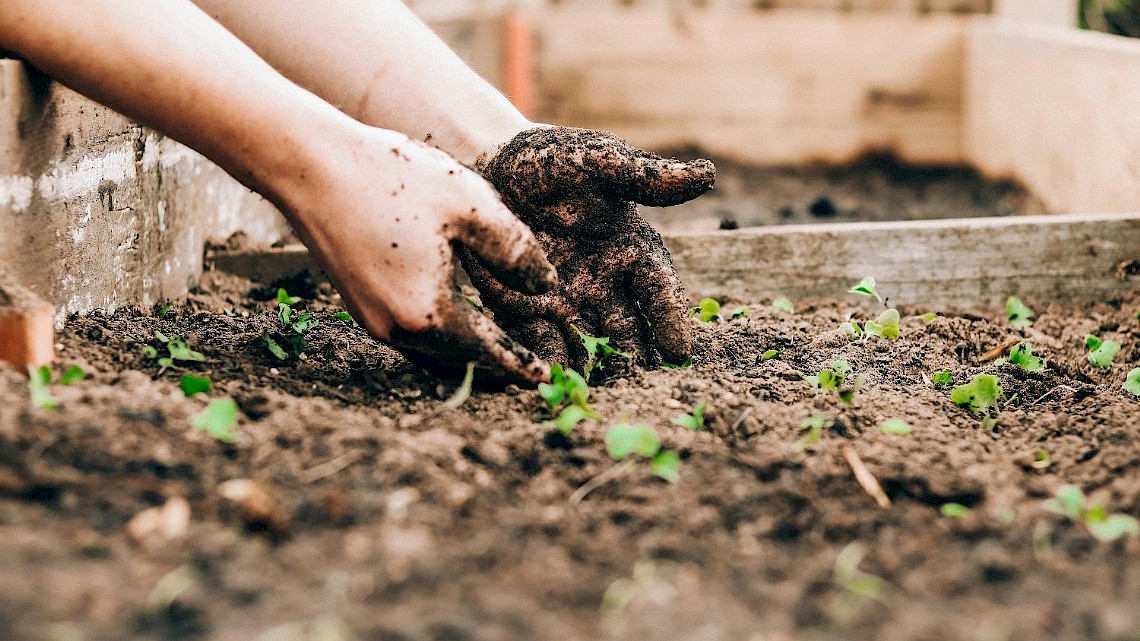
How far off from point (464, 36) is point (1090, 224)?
3.32m

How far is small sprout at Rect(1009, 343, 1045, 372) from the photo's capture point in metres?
1.75

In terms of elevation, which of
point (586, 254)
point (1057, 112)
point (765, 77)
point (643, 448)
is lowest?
point (643, 448)

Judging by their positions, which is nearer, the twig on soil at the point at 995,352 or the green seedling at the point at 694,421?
the green seedling at the point at 694,421

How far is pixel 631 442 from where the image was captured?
1.18 metres

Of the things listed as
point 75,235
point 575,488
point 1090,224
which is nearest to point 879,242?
point 1090,224

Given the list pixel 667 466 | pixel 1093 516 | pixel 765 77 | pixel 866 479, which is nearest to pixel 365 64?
pixel 667 466

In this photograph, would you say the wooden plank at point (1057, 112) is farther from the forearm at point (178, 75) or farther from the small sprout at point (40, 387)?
the small sprout at point (40, 387)

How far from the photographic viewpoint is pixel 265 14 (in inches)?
74.0

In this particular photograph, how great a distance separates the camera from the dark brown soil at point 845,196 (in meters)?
3.33

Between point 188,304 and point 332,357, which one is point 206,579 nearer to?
point 332,357

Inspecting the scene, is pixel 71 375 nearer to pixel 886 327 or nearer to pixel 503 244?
pixel 503 244

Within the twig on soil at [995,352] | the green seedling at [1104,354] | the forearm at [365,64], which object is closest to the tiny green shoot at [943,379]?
the twig on soil at [995,352]

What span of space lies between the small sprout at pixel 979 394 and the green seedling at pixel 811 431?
29 centimetres

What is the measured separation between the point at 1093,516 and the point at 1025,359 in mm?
736
